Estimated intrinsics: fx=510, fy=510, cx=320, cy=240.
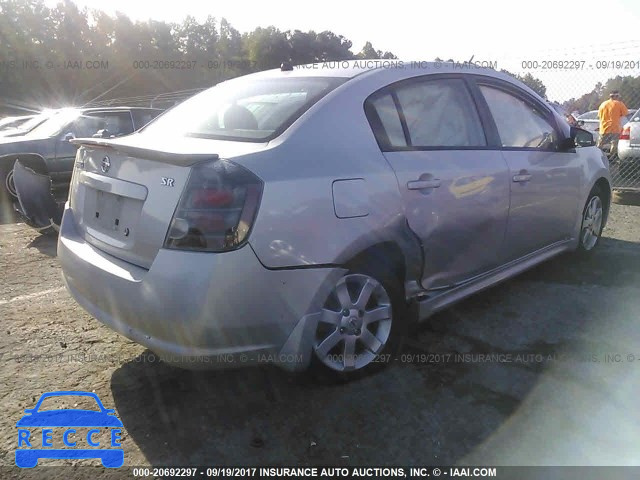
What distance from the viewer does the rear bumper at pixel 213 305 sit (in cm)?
212

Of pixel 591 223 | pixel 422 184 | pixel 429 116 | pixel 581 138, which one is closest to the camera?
pixel 422 184

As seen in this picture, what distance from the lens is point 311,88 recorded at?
9.29ft

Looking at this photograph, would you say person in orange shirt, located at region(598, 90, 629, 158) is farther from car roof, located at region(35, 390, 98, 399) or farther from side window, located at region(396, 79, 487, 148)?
car roof, located at region(35, 390, 98, 399)

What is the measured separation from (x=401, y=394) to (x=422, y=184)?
1.13 m

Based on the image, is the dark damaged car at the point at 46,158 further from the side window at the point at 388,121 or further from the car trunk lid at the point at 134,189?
the side window at the point at 388,121

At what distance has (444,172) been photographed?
295 cm

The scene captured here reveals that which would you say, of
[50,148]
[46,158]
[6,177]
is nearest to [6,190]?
[6,177]

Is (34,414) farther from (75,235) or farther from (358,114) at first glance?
(358,114)

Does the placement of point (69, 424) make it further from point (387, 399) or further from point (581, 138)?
point (581, 138)

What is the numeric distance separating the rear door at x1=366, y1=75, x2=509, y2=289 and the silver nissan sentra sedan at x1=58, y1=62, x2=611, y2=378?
11mm

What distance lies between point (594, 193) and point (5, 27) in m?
49.1

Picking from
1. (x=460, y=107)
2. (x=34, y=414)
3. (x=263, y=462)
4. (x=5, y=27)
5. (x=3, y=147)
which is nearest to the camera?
(x=263, y=462)

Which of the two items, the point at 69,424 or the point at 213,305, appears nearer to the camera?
the point at 213,305

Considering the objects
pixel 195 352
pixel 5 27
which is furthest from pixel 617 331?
pixel 5 27
